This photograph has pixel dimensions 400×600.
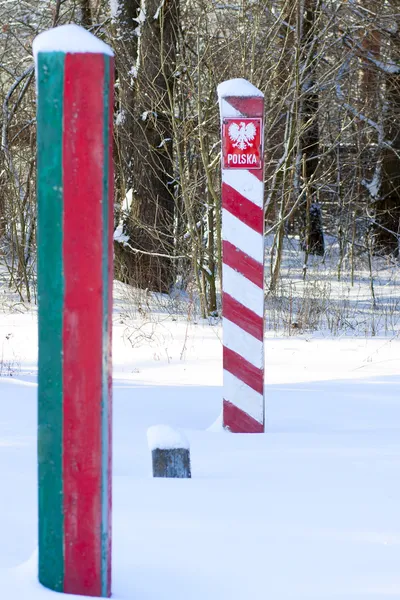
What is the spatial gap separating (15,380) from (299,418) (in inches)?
71.3

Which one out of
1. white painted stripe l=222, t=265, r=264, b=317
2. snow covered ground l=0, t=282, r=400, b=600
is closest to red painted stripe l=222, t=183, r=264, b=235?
white painted stripe l=222, t=265, r=264, b=317

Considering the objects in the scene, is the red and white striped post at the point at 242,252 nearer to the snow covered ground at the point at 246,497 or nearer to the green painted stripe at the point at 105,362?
the snow covered ground at the point at 246,497

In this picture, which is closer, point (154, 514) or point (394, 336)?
point (154, 514)

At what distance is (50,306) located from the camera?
5.04ft

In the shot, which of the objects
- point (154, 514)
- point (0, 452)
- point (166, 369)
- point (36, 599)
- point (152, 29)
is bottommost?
point (166, 369)

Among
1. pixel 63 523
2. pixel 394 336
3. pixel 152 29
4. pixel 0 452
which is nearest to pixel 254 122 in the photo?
pixel 0 452

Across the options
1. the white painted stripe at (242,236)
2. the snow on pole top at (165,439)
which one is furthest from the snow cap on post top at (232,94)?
the snow on pole top at (165,439)

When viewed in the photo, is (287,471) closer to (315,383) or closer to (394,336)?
(315,383)

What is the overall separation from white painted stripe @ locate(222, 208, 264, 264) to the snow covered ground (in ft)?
2.65

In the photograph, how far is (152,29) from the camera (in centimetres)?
1098

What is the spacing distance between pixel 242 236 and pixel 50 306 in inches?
94.6

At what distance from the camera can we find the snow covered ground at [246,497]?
1809mm

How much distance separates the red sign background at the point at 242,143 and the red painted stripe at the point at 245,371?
2.70ft

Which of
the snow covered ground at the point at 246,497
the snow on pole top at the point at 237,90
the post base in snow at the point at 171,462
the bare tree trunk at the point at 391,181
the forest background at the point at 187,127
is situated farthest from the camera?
the bare tree trunk at the point at 391,181
